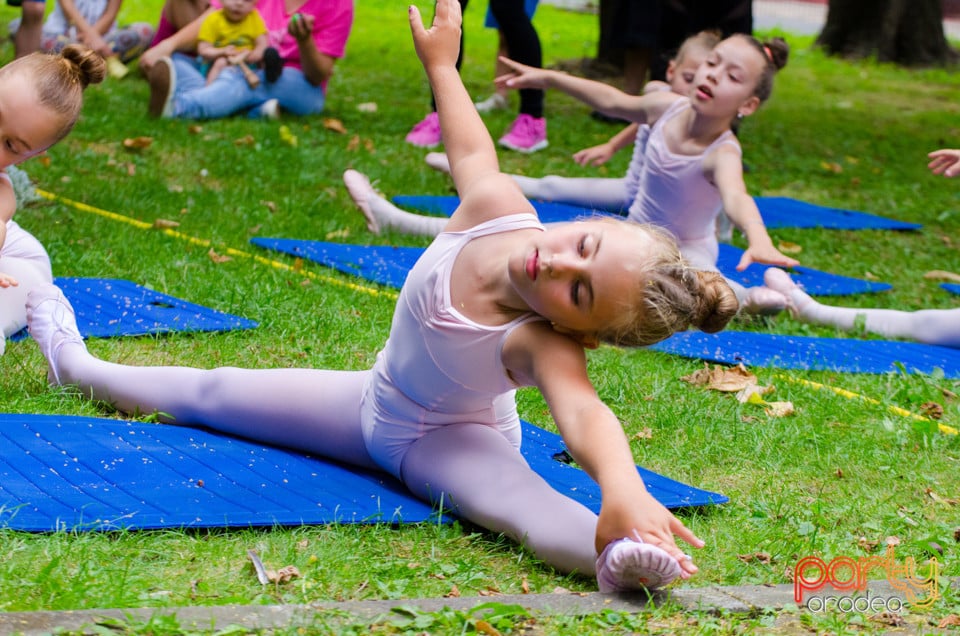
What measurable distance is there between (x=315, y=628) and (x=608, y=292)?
949 millimetres

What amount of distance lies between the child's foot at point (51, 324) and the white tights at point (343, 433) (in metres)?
0.03

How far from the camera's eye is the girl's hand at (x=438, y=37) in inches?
128

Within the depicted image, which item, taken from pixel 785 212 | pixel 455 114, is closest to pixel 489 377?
pixel 455 114

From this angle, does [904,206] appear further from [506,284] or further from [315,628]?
[315,628]

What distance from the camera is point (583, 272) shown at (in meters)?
2.59

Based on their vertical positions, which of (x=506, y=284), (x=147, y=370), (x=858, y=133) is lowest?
(x=858, y=133)

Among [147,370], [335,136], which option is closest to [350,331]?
[147,370]

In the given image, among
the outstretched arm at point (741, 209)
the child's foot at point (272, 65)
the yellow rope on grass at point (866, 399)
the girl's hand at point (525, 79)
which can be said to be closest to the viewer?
the yellow rope on grass at point (866, 399)

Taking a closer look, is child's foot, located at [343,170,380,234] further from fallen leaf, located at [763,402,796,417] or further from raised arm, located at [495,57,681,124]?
fallen leaf, located at [763,402,796,417]

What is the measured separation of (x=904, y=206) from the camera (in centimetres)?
847

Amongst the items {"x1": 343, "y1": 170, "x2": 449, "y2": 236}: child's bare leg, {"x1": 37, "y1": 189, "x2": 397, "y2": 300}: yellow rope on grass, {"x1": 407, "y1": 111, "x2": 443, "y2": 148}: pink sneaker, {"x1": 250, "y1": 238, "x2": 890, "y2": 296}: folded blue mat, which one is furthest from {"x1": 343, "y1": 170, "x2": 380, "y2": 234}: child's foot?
{"x1": 407, "y1": 111, "x2": 443, "y2": 148}: pink sneaker

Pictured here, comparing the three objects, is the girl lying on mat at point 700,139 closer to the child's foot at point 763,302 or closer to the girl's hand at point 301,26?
the child's foot at point 763,302

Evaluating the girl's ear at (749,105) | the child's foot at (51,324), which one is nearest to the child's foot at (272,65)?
the girl's ear at (749,105)

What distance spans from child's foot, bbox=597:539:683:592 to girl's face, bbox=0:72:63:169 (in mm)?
2307
